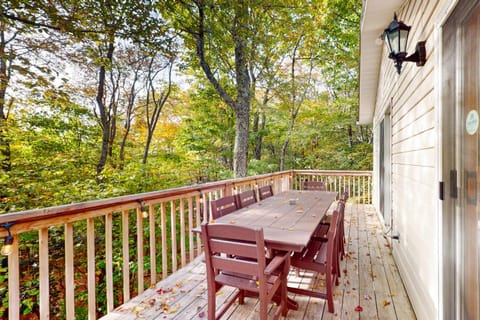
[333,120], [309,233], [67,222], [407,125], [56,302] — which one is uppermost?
[333,120]

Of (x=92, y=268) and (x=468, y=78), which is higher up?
(x=468, y=78)

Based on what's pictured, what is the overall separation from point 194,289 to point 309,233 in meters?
1.51

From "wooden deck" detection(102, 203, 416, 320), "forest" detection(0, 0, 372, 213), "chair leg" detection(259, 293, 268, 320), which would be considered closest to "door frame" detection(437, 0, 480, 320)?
"wooden deck" detection(102, 203, 416, 320)

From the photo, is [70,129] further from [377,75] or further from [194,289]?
[377,75]

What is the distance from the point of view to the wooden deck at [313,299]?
89.1 inches

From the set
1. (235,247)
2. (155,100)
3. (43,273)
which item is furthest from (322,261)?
(155,100)

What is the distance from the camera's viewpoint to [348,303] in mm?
2434

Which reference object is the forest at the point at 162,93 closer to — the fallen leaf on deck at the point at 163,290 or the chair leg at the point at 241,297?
the fallen leaf on deck at the point at 163,290

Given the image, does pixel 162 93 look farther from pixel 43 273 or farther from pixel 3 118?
pixel 43 273

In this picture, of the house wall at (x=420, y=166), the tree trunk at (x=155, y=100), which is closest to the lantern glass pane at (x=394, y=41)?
the house wall at (x=420, y=166)

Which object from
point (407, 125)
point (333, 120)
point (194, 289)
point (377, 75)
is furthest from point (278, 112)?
point (194, 289)

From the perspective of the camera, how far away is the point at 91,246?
2.12m

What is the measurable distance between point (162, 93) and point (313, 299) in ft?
34.4

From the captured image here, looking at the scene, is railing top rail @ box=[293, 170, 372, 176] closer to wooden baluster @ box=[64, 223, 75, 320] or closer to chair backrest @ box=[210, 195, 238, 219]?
chair backrest @ box=[210, 195, 238, 219]
